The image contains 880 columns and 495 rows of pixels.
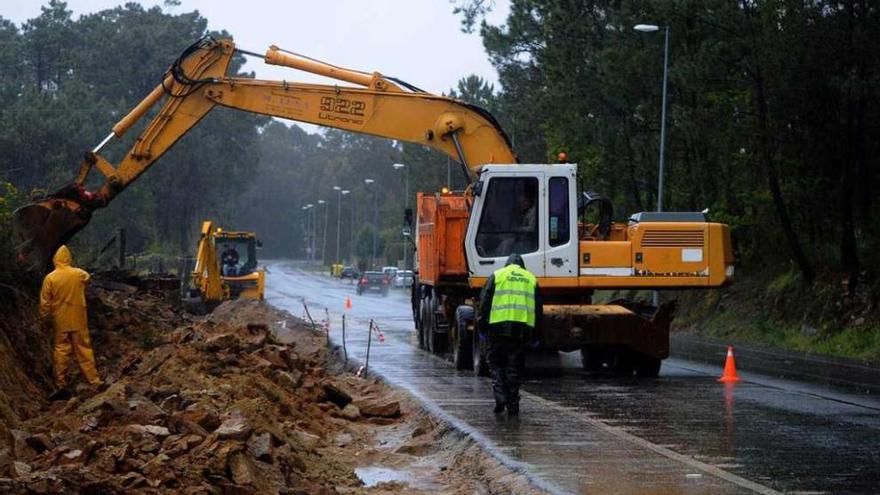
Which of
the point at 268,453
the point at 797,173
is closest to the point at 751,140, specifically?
the point at 797,173

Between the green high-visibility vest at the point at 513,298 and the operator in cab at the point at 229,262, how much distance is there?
1264 inches

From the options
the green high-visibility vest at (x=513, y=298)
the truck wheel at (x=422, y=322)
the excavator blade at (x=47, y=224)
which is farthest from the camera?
the truck wheel at (x=422, y=322)

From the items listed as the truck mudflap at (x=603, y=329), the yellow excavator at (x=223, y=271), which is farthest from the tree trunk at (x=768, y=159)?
the yellow excavator at (x=223, y=271)

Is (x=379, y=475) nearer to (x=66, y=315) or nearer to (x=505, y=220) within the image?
(x=66, y=315)

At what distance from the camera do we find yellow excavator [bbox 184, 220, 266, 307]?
1559 inches

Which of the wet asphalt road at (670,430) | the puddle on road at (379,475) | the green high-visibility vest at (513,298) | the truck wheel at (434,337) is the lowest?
the puddle on road at (379,475)

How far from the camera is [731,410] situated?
1573 cm

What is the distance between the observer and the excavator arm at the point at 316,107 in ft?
79.0

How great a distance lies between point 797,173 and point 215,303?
659 inches

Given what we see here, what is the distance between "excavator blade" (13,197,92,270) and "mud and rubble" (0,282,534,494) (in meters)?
1.83

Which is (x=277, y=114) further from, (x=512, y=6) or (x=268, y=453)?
(x=512, y=6)

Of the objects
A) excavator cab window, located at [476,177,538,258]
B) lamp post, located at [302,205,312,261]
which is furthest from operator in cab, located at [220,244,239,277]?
lamp post, located at [302,205,312,261]

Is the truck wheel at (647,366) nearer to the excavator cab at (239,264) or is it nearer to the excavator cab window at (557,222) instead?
the excavator cab window at (557,222)

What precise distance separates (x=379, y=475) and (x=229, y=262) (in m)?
35.3
